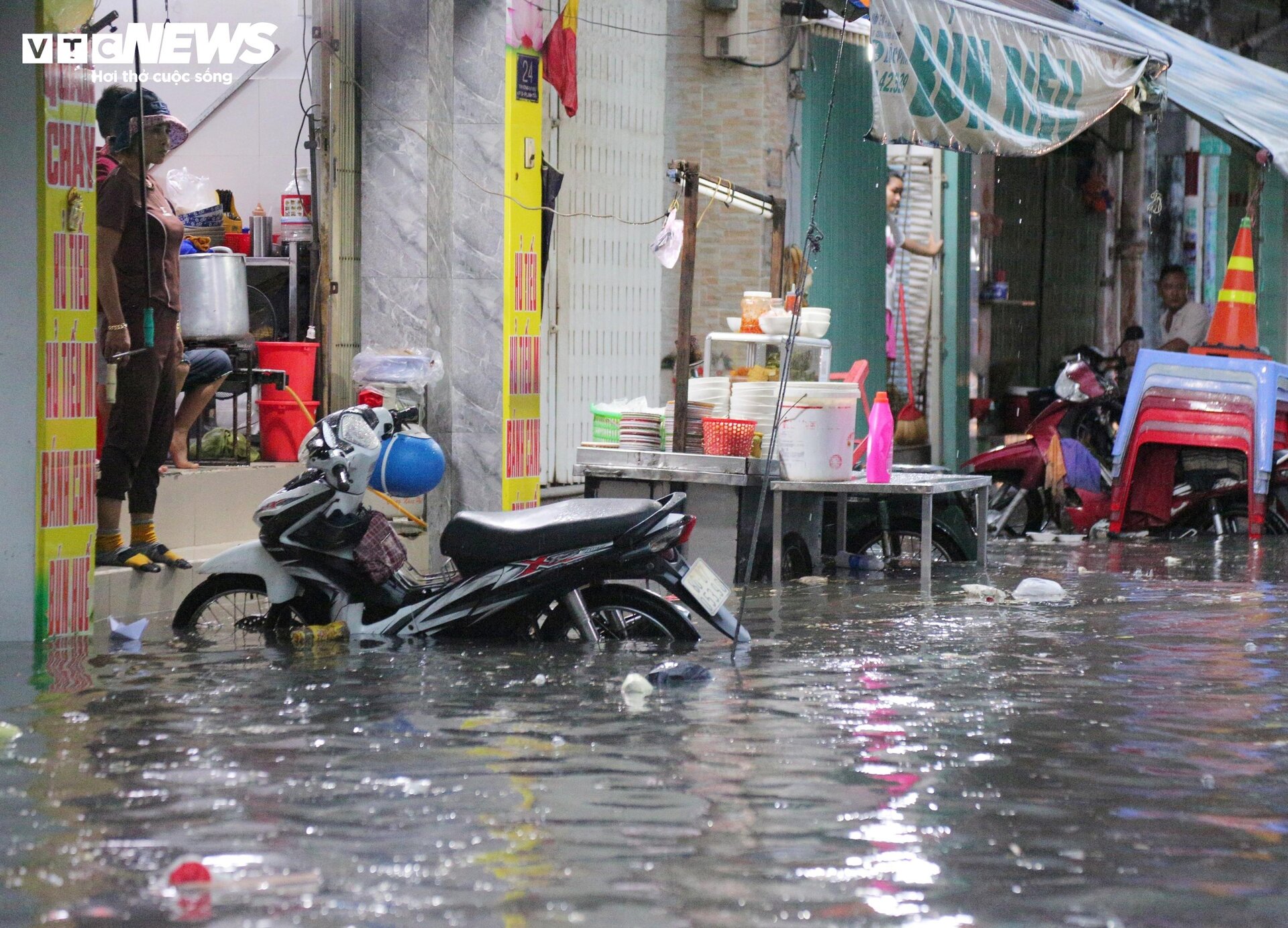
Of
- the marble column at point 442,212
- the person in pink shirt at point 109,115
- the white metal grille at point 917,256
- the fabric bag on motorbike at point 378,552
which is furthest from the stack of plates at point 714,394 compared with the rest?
the white metal grille at point 917,256

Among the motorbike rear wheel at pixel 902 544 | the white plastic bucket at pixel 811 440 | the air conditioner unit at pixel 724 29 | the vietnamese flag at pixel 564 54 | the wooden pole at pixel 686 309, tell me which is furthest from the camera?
the air conditioner unit at pixel 724 29

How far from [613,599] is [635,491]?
2421 mm

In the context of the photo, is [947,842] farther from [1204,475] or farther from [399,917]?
[1204,475]

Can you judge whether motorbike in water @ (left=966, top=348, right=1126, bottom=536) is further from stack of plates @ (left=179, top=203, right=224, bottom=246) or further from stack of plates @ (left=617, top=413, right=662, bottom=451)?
stack of plates @ (left=179, top=203, right=224, bottom=246)

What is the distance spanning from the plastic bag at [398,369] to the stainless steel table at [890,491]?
8.36 feet

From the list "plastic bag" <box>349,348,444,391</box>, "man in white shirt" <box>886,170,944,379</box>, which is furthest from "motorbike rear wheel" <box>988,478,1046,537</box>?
"plastic bag" <box>349,348,444,391</box>

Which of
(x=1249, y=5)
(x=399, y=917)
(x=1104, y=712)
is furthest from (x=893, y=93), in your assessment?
(x=1249, y=5)

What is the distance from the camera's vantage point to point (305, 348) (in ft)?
36.3

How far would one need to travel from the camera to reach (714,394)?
999 cm

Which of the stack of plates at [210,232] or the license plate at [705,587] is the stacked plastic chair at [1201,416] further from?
the stack of plates at [210,232]

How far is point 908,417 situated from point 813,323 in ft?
22.8

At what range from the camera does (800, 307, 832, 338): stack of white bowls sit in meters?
9.93

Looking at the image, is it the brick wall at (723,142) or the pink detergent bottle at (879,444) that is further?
the brick wall at (723,142)

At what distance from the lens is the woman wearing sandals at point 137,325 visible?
8727mm
